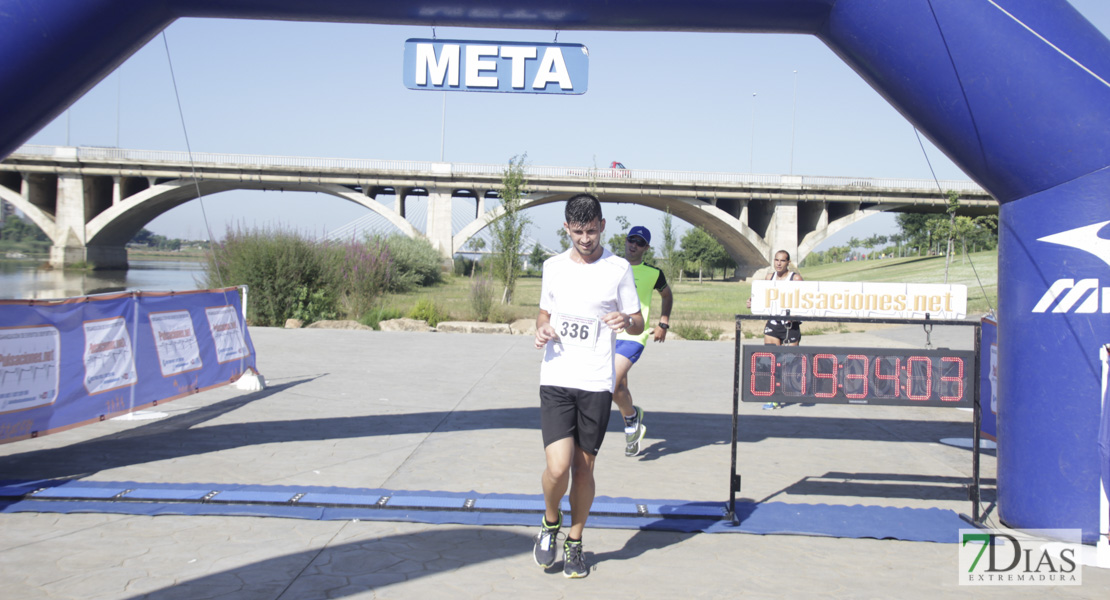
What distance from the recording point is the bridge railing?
46.6m

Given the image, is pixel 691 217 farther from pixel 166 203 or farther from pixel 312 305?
pixel 312 305

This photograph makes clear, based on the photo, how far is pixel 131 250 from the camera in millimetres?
61500

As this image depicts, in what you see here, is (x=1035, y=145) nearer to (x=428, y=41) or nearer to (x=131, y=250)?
(x=428, y=41)

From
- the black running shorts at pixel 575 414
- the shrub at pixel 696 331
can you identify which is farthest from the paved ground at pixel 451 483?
the shrub at pixel 696 331

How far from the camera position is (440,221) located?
5206 cm

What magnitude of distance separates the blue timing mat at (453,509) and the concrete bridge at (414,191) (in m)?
42.8

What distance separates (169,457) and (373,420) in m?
1.99

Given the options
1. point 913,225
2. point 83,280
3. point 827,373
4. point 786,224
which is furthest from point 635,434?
point 913,225

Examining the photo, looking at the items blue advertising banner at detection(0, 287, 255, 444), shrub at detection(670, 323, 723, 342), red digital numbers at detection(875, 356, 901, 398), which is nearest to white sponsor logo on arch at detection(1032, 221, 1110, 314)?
red digital numbers at detection(875, 356, 901, 398)

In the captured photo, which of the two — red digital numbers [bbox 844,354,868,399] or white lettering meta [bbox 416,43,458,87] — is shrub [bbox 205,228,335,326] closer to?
white lettering meta [bbox 416,43,458,87]

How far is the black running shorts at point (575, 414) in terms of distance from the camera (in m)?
3.58

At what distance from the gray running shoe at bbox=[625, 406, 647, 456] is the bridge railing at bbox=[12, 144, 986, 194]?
133 feet

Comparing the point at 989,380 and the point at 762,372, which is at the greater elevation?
the point at 762,372

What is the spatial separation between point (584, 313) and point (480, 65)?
2.35 metres
